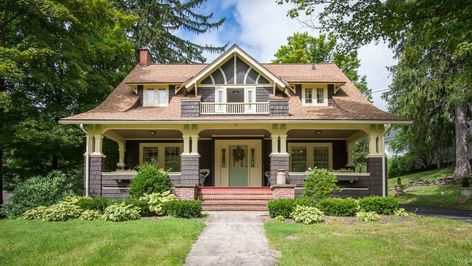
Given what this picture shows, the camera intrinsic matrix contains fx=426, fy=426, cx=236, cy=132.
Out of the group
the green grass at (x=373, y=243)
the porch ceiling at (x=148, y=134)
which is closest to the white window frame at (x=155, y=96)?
the porch ceiling at (x=148, y=134)

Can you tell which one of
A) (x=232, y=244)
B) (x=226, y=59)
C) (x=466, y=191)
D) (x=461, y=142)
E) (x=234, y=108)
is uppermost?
(x=226, y=59)

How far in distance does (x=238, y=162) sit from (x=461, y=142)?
607 inches

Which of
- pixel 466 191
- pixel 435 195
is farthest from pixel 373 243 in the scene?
pixel 435 195

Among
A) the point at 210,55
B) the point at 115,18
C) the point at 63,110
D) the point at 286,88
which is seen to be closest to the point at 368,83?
the point at 210,55

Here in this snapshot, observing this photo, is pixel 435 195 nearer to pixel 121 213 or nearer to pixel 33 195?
pixel 121 213

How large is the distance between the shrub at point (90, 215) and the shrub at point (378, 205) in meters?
8.26

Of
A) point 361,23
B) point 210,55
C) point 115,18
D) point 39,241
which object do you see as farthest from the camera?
point 210,55

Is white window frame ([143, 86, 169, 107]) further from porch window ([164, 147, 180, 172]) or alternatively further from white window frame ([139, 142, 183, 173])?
porch window ([164, 147, 180, 172])

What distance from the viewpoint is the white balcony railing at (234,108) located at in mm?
17656

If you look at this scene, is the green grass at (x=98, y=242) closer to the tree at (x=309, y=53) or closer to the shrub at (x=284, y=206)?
the shrub at (x=284, y=206)

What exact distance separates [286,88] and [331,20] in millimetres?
5111

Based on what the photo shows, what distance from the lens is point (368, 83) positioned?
3722cm

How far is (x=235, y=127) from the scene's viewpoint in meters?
17.2

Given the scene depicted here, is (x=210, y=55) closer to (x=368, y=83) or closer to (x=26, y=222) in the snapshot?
(x=368, y=83)
